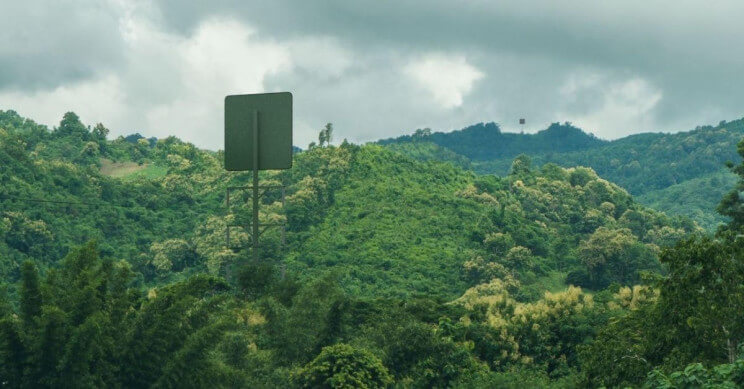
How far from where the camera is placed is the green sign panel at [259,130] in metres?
27.5

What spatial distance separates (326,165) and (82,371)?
337ft

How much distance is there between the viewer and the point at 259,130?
90.9 ft

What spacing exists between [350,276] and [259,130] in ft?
252

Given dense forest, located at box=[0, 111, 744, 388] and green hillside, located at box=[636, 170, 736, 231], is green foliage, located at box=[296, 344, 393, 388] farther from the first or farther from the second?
green hillside, located at box=[636, 170, 736, 231]

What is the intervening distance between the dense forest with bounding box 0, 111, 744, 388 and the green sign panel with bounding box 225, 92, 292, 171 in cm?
339

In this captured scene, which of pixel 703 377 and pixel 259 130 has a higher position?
pixel 259 130

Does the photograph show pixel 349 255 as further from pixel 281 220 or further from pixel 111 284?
pixel 111 284

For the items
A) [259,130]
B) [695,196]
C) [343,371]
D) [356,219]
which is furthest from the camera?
[695,196]

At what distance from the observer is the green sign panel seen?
90.3 ft

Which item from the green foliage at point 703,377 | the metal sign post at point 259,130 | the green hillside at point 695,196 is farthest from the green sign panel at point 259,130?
the green hillside at point 695,196

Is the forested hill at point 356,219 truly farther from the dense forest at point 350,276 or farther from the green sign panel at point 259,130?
the green sign panel at point 259,130

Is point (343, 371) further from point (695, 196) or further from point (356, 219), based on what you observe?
point (695, 196)

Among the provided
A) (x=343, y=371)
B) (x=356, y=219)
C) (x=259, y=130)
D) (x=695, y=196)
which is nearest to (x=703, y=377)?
(x=259, y=130)

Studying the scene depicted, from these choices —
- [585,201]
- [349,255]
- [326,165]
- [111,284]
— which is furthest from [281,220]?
[111,284]
